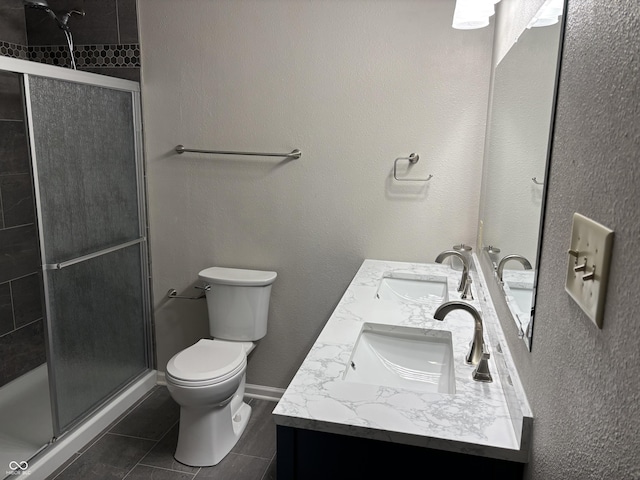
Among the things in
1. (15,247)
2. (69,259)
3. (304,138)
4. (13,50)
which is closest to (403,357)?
(304,138)

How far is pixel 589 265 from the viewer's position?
25.8 inches

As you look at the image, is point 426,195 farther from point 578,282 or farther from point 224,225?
point 578,282

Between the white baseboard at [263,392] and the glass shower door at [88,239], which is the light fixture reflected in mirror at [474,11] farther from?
the white baseboard at [263,392]

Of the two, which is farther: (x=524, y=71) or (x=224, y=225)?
(x=224, y=225)

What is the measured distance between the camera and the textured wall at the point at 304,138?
8.36 feet

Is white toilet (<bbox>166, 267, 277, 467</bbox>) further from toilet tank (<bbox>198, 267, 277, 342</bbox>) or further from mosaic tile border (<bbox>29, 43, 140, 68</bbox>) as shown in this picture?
mosaic tile border (<bbox>29, 43, 140, 68</bbox>)

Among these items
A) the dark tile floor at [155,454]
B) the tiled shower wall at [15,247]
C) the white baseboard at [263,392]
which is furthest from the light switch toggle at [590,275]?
the tiled shower wall at [15,247]

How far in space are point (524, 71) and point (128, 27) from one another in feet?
7.43

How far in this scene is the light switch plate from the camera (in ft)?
1.97

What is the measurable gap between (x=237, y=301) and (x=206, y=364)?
475 mm

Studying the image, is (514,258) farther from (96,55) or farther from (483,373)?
(96,55)

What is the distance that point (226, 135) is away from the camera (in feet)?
9.27

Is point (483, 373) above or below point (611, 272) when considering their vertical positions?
below

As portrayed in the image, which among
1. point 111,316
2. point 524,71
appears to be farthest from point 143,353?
point 524,71
